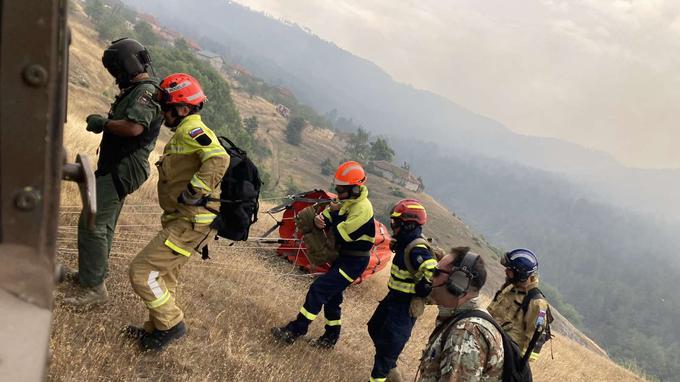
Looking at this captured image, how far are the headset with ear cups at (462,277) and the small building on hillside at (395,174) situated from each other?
10981 centimetres

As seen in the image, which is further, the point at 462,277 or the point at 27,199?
the point at 462,277

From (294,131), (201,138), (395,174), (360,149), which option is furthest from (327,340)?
(294,131)

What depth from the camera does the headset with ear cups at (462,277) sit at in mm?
3209

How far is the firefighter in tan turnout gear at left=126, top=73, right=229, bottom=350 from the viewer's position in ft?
13.6

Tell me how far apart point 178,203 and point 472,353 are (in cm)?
283

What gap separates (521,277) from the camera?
5367mm

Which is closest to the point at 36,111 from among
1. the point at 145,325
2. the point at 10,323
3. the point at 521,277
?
the point at 10,323

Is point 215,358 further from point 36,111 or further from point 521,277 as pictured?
point 36,111

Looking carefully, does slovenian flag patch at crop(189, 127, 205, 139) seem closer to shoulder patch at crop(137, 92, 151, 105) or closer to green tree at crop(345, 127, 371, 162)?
shoulder patch at crop(137, 92, 151, 105)

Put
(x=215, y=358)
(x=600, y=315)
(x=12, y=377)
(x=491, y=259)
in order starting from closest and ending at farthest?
(x=12, y=377)
(x=215, y=358)
(x=491, y=259)
(x=600, y=315)

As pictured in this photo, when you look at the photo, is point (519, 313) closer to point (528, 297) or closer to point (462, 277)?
point (528, 297)

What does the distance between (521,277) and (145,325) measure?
4003 mm

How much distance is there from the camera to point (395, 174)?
11800 cm

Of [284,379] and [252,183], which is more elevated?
[252,183]
